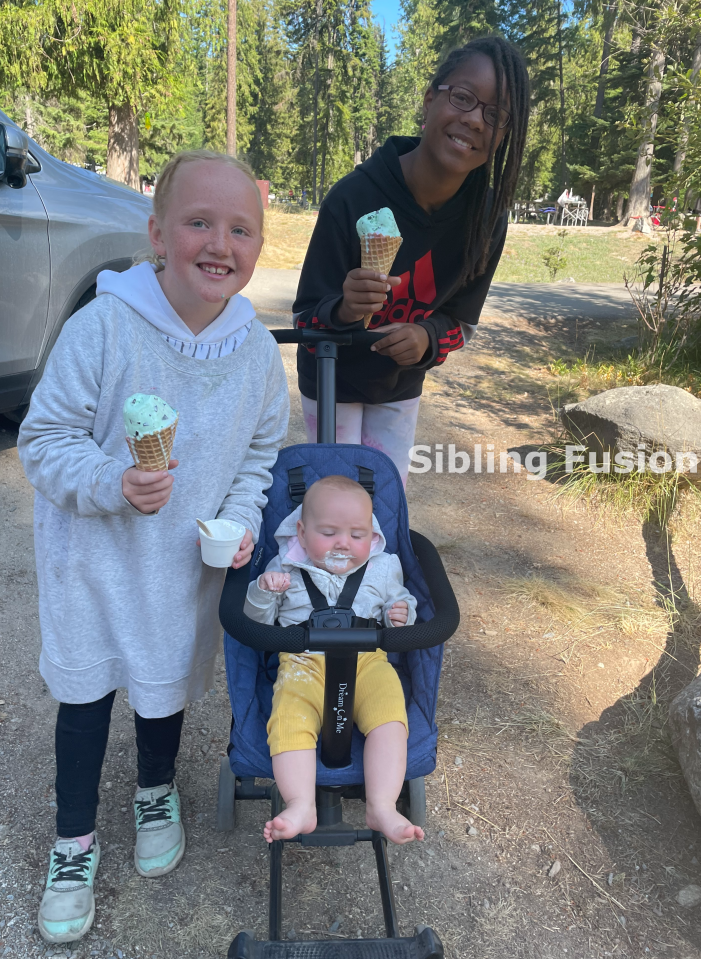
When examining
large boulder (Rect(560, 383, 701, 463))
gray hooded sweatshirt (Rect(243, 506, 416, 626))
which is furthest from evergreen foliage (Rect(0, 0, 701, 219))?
gray hooded sweatshirt (Rect(243, 506, 416, 626))

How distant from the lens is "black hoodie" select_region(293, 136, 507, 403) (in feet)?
6.97

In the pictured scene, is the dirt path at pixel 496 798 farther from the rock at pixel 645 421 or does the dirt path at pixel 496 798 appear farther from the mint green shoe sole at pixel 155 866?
the rock at pixel 645 421

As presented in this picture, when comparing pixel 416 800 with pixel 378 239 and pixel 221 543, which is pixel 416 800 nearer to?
→ pixel 221 543

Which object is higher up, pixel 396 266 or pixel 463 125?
pixel 463 125

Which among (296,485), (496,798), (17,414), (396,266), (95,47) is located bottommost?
(496,798)

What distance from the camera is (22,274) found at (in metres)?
3.73

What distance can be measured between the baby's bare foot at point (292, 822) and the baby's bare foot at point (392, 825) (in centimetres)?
14

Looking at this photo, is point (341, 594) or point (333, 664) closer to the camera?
point (333, 664)

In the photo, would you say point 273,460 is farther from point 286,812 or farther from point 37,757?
point 37,757

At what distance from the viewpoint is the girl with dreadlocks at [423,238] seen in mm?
1924

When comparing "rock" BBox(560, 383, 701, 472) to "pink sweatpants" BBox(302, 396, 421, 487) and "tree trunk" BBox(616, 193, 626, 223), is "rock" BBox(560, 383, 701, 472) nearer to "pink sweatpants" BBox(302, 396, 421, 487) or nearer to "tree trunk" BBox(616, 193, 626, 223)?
"pink sweatpants" BBox(302, 396, 421, 487)

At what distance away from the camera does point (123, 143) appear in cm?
1688

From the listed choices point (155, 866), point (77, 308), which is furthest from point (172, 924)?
point (77, 308)

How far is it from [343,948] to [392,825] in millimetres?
289
